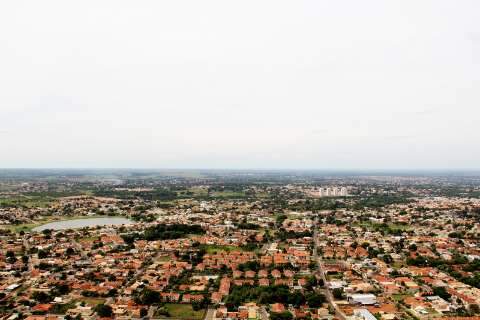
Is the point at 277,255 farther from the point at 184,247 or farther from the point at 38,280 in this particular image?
the point at 38,280

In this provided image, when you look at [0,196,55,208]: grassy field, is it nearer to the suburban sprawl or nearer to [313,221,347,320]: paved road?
the suburban sprawl

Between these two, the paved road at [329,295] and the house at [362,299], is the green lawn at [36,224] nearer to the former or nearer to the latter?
the paved road at [329,295]

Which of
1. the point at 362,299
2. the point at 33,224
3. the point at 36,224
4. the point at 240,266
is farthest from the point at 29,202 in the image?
the point at 362,299

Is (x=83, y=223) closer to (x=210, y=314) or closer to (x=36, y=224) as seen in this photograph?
(x=36, y=224)

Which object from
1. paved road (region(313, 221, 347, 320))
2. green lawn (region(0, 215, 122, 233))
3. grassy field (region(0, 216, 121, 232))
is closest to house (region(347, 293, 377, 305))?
paved road (region(313, 221, 347, 320))

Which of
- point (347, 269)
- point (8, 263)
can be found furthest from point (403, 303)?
point (8, 263)

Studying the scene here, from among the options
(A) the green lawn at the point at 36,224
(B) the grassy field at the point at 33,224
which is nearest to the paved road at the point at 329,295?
(B) the grassy field at the point at 33,224
